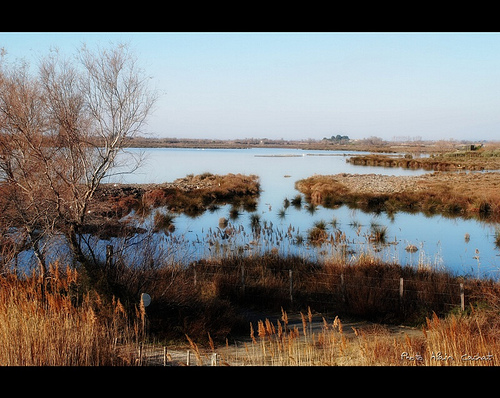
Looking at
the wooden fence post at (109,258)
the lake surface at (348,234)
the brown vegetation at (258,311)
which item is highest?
the wooden fence post at (109,258)

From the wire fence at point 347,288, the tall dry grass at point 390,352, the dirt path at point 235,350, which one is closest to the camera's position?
the tall dry grass at point 390,352

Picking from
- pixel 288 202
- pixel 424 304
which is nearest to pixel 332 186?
pixel 288 202

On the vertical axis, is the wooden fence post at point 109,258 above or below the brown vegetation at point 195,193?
above

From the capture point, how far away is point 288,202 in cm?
3150

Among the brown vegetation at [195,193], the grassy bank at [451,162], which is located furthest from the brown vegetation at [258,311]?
the grassy bank at [451,162]

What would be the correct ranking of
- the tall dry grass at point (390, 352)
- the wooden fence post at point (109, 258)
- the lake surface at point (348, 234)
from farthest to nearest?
the lake surface at point (348, 234) < the wooden fence post at point (109, 258) < the tall dry grass at point (390, 352)

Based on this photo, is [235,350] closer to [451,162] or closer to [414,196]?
[414,196]

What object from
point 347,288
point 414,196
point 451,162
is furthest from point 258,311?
point 451,162

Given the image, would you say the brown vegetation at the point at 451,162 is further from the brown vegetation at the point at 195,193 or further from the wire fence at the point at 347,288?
the wire fence at the point at 347,288

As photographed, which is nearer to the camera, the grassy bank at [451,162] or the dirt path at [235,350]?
the dirt path at [235,350]

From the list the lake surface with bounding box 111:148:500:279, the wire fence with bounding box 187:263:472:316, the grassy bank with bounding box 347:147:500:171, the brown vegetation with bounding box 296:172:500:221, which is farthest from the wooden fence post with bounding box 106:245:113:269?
the grassy bank with bounding box 347:147:500:171

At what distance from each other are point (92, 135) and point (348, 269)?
25.1ft

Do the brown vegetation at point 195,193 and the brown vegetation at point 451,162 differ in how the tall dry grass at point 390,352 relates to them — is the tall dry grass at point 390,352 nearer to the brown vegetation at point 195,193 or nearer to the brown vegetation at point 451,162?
the brown vegetation at point 195,193

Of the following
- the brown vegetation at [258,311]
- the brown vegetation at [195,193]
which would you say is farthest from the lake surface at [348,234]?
the brown vegetation at [258,311]
